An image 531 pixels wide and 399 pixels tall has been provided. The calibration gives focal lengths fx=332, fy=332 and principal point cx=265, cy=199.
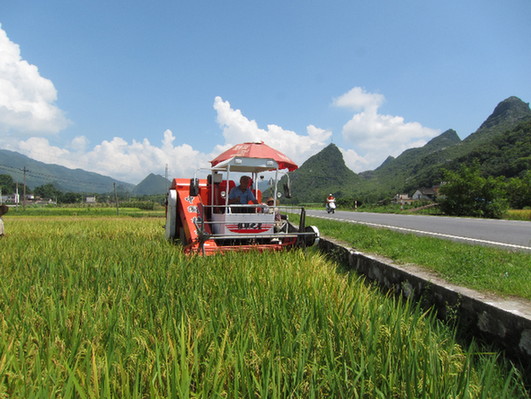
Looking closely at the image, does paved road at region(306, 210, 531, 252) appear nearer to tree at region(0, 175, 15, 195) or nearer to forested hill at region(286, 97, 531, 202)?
forested hill at region(286, 97, 531, 202)

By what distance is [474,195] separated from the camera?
20.0 metres

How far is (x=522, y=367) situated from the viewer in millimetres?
2219

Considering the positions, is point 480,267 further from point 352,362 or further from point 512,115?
point 512,115

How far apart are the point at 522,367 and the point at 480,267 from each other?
1723 mm

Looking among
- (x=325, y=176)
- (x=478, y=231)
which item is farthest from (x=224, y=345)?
(x=325, y=176)

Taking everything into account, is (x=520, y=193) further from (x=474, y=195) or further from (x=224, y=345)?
(x=224, y=345)

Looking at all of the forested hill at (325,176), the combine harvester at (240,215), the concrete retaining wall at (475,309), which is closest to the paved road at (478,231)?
the concrete retaining wall at (475,309)

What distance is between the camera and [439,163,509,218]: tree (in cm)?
1936

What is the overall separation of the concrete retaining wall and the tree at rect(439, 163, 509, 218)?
61.8 ft

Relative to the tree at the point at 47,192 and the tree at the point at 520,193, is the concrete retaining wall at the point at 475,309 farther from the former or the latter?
the tree at the point at 47,192

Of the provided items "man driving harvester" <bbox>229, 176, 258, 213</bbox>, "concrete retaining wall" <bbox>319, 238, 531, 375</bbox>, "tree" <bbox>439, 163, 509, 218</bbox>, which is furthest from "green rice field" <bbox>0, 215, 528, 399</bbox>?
"tree" <bbox>439, 163, 509, 218</bbox>

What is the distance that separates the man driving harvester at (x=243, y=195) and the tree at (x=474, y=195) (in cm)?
1816

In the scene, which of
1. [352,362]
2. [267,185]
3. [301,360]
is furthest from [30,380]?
[267,185]

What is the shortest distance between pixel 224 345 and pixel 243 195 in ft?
15.5
